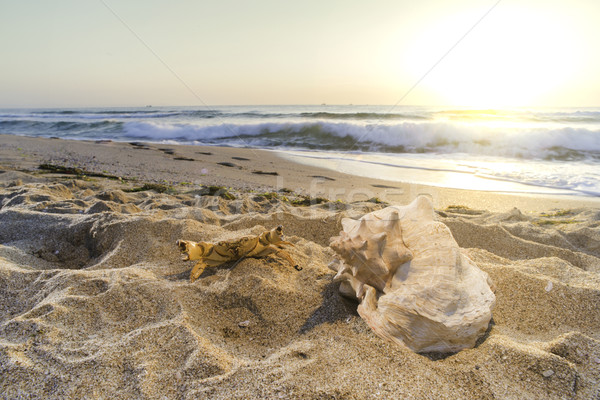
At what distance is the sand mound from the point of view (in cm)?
160

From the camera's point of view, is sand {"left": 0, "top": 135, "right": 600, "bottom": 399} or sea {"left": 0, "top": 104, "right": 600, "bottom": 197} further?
sea {"left": 0, "top": 104, "right": 600, "bottom": 197}

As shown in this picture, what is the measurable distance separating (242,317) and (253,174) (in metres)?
5.82

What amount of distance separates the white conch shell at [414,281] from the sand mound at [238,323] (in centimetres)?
10

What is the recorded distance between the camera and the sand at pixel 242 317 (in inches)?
63.2

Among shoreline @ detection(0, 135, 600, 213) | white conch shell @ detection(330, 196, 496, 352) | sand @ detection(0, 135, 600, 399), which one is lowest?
shoreline @ detection(0, 135, 600, 213)

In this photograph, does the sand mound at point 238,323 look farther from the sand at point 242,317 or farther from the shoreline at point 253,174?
the shoreline at point 253,174

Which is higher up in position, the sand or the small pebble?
the small pebble

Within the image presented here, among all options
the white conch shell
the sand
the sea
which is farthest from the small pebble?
the sea

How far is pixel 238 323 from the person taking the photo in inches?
86.6

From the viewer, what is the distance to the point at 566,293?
2391mm

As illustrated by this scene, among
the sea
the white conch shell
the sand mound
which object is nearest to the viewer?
the sand mound

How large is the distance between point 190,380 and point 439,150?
11202mm

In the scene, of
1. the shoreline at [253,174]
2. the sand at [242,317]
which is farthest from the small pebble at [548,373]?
the shoreline at [253,174]

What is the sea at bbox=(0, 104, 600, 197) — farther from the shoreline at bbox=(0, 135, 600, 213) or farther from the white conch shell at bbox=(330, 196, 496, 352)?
the white conch shell at bbox=(330, 196, 496, 352)
